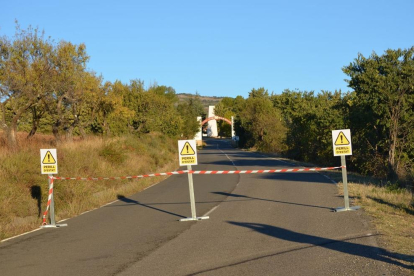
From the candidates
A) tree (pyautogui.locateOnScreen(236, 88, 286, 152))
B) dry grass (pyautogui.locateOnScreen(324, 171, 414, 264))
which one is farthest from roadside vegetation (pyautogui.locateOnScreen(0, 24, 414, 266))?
tree (pyautogui.locateOnScreen(236, 88, 286, 152))

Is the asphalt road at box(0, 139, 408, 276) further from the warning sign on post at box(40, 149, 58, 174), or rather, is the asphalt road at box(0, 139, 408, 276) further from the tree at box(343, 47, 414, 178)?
the tree at box(343, 47, 414, 178)

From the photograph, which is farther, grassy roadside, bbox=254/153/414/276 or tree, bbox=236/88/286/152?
tree, bbox=236/88/286/152

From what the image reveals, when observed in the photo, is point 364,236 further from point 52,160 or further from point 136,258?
point 52,160

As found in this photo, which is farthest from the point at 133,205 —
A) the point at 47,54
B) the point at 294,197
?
the point at 47,54

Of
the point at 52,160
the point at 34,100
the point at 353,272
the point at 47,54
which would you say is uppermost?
the point at 47,54

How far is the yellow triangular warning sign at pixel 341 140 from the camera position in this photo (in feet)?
44.2

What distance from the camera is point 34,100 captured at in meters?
28.0

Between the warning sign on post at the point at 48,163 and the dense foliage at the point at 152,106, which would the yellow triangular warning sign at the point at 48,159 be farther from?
the dense foliage at the point at 152,106

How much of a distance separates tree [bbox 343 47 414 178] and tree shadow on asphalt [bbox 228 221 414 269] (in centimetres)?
1519

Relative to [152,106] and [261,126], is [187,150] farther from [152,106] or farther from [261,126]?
[261,126]

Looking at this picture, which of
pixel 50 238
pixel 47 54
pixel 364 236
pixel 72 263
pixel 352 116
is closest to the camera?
pixel 72 263

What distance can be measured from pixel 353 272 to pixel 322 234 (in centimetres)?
291

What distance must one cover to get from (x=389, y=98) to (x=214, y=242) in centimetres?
1699

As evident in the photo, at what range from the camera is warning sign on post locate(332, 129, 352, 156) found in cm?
1345
